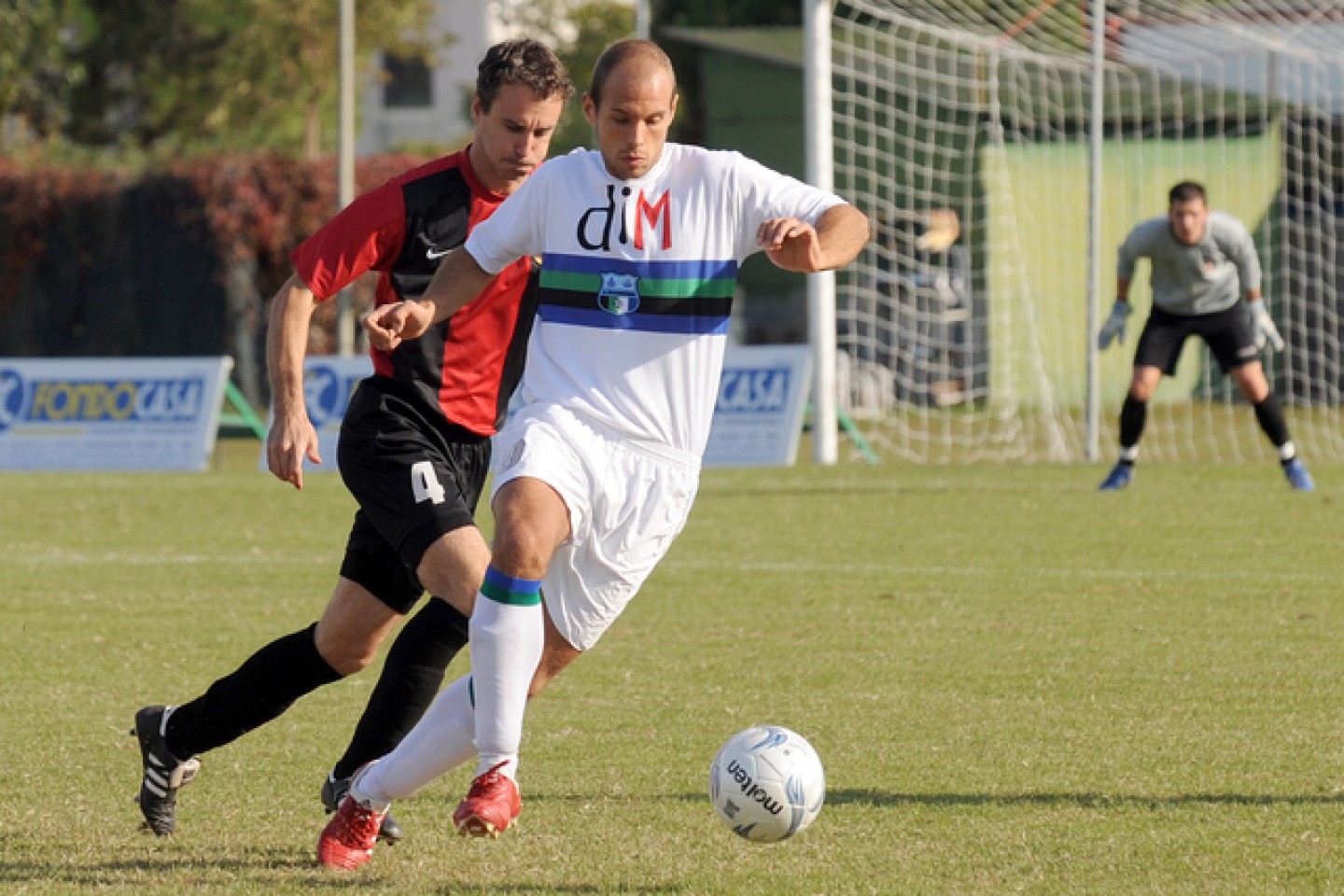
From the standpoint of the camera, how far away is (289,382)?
4.87 meters

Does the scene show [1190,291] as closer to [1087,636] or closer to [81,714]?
[1087,636]

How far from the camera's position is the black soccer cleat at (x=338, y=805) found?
4.88 m

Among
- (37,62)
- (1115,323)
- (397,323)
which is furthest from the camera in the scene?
(37,62)

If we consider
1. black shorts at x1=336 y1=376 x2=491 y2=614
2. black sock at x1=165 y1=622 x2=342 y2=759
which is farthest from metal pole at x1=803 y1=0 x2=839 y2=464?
black sock at x1=165 y1=622 x2=342 y2=759

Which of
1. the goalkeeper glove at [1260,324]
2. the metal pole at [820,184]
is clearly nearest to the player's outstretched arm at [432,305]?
the goalkeeper glove at [1260,324]

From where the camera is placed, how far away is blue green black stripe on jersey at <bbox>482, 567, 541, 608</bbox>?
171 inches

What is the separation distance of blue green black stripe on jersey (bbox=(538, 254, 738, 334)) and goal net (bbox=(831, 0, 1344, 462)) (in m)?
13.4

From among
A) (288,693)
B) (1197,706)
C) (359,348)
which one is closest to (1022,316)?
(359,348)

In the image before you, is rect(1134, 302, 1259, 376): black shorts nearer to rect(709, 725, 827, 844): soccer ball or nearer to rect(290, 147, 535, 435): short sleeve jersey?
rect(290, 147, 535, 435): short sleeve jersey

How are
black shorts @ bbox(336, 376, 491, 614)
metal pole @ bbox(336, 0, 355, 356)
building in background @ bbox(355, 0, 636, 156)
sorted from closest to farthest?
black shorts @ bbox(336, 376, 491, 614)
metal pole @ bbox(336, 0, 355, 356)
building in background @ bbox(355, 0, 636, 156)

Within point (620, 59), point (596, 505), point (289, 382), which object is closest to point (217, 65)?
point (289, 382)

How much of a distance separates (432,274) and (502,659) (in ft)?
4.02

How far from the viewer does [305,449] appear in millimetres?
4785

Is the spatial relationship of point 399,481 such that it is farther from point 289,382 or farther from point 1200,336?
point 1200,336
